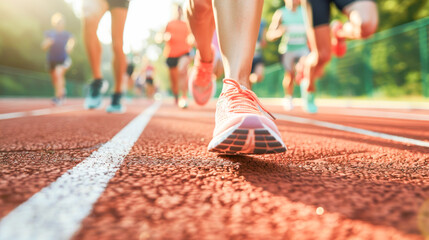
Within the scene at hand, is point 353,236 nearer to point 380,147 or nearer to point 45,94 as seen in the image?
point 380,147

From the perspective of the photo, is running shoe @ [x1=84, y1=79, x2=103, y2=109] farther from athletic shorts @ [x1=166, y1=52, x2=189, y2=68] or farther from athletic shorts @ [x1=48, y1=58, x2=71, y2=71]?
athletic shorts @ [x1=48, y1=58, x2=71, y2=71]

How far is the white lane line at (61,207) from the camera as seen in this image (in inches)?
23.8

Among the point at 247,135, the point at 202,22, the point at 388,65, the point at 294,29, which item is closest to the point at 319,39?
the point at 202,22

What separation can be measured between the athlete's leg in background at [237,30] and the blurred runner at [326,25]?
7.50 feet

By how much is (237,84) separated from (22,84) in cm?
2086

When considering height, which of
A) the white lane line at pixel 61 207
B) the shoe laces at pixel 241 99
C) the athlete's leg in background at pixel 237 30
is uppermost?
the athlete's leg in background at pixel 237 30

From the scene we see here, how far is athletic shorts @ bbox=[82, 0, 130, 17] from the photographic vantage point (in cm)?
397

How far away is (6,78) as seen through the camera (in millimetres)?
17031

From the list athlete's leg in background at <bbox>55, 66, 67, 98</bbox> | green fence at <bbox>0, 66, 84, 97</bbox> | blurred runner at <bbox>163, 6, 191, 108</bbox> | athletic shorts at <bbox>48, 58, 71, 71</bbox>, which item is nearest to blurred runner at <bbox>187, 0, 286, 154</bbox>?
blurred runner at <bbox>163, 6, 191, 108</bbox>

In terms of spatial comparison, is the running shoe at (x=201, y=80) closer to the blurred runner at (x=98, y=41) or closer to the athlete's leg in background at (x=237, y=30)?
the athlete's leg in background at (x=237, y=30)

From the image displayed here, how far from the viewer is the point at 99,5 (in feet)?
13.3

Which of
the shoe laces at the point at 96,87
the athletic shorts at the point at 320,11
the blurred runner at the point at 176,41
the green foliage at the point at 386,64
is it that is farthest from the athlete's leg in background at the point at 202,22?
the green foliage at the point at 386,64

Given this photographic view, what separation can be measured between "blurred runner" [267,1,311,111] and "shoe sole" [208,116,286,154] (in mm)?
5529

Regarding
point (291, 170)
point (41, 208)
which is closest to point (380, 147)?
point (291, 170)
